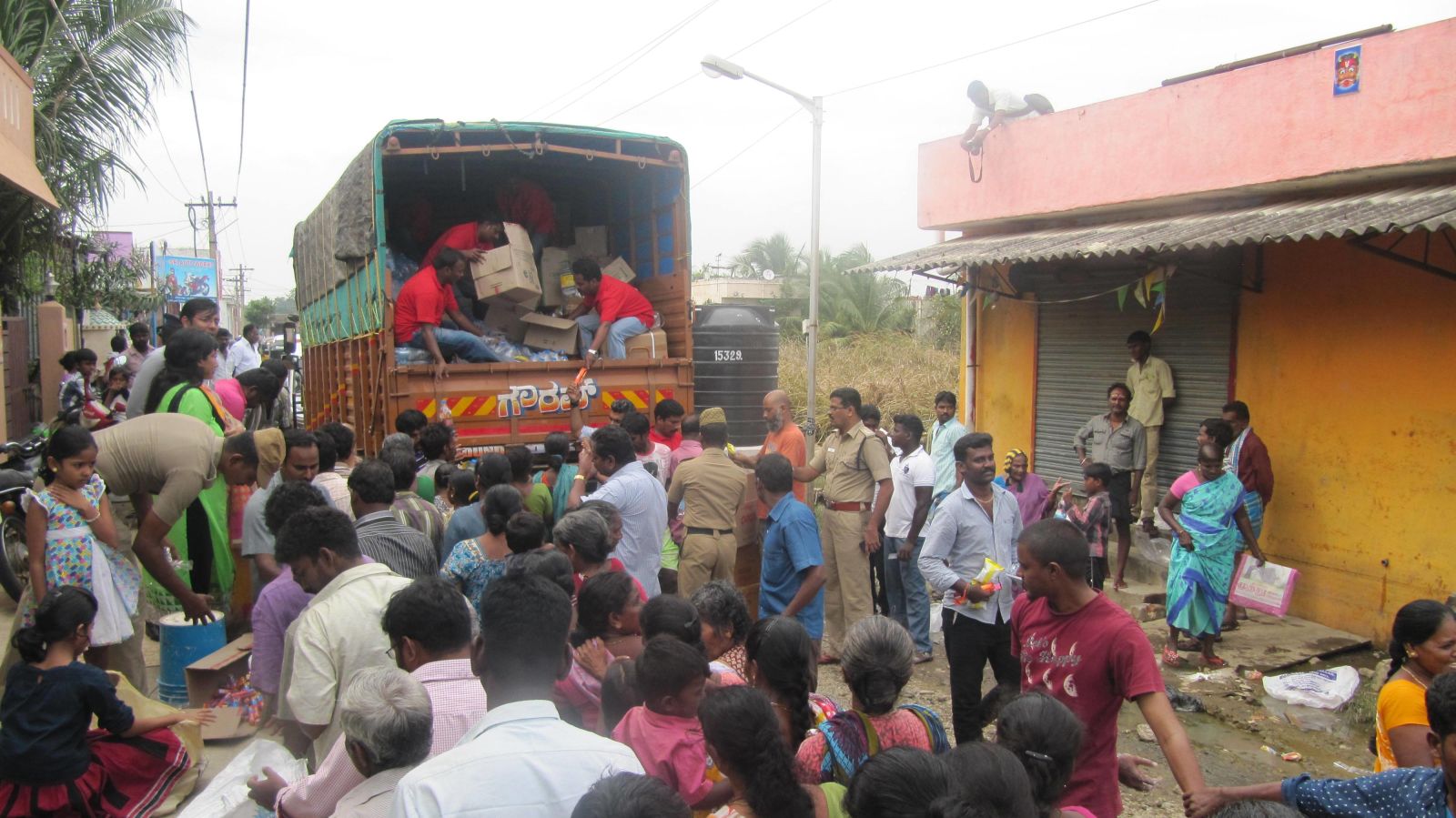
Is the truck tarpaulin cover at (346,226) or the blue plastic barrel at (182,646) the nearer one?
the blue plastic barrel at (182,646)

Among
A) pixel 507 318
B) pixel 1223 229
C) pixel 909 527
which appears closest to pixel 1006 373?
pixel 1223 229

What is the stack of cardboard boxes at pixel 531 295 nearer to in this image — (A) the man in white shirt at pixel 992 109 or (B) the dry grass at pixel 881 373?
(A) the man in white shirt at pixel 992 109

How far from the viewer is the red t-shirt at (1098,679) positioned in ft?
9.31

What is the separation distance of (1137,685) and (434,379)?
5322 mm

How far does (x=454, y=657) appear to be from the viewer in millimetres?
2590

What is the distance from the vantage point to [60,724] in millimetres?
3350

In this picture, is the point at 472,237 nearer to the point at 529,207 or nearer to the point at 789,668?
the point at 529,207

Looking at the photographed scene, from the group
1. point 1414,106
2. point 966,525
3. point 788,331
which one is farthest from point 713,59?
point 788,331

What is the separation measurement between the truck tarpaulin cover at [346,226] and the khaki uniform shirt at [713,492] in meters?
3.39

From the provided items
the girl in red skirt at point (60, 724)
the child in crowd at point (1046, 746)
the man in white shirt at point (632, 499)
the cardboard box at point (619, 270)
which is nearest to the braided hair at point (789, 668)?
the child in crowd at point (1046, 746)

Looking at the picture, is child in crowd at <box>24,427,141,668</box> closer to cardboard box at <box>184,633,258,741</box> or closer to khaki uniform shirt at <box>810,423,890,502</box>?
cardboard box at <box>184,633,258,741</box>

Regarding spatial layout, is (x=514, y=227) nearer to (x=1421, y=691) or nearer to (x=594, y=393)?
(x=594, y=393)

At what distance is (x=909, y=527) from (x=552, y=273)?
4011 millimetres

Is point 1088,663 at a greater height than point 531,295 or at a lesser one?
lesser
